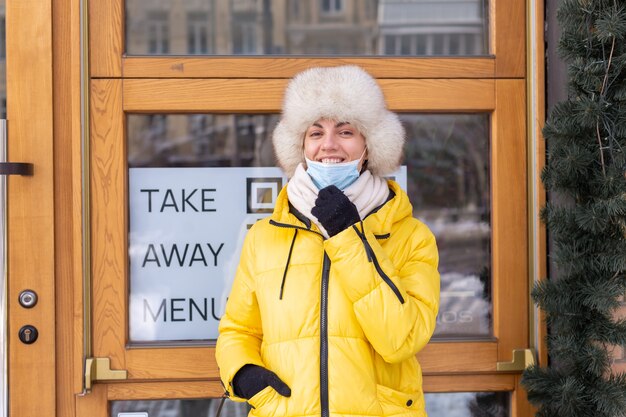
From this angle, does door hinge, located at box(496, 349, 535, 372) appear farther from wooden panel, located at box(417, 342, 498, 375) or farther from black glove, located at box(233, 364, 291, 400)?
black glove, located at box(233, 364, 291, 400)

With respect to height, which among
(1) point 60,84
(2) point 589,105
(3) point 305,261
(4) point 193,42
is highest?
(4) point 193,42

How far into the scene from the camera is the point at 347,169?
1.97 meters

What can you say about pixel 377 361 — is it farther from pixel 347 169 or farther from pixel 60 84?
pixel 60 84

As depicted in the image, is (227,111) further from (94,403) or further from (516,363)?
(516,363)

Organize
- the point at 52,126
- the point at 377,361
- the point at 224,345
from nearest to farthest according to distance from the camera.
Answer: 1. the point at 377,361
2. the point at 224,345
3. the point at 52,126

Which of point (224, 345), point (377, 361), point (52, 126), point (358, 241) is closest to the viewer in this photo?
point (358, 241)

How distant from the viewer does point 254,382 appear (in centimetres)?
191

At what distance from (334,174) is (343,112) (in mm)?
A: 180

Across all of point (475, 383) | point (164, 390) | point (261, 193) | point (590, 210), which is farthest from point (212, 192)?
point (590, 210)

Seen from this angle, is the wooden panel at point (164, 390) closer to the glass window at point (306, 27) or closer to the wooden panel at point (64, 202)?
the wooden panel at point (64, 202)

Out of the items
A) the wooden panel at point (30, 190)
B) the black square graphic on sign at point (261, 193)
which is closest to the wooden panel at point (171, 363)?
the wooden panel at point (30, 190)

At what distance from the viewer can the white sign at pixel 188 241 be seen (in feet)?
8.71

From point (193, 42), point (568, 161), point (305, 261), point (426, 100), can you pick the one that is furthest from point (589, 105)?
point (193, 42)

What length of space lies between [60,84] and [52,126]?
0.53ft
